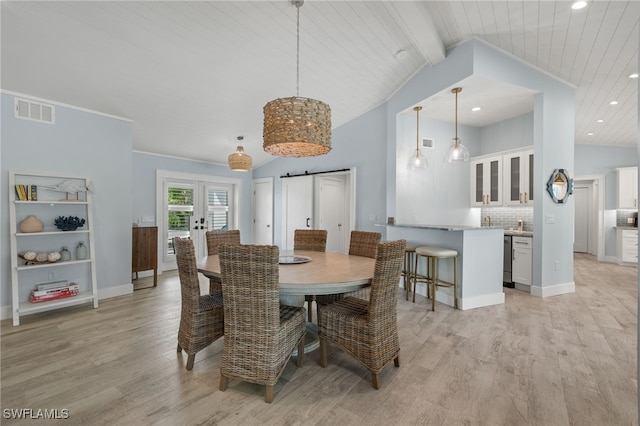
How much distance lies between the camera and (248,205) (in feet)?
24.0

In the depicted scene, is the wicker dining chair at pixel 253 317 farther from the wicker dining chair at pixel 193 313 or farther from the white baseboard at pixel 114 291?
the white baseboard at pixel 114 291

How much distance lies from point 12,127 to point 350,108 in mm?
4464

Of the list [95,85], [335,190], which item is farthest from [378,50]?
[95,85]

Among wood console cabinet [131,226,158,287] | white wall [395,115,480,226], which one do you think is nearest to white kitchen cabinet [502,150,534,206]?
white wall [395,115,480,226]

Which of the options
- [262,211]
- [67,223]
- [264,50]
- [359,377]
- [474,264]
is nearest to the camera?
[359,377]

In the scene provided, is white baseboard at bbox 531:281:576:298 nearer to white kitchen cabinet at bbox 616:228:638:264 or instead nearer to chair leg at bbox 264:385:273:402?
white kitchen cabinet at bbox 616:228:638:264

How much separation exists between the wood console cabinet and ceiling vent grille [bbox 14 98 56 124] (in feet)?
5.81

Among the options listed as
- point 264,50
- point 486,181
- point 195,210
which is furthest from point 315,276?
point 195,210

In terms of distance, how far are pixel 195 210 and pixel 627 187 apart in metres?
9.55

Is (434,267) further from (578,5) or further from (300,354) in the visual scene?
(578,5)

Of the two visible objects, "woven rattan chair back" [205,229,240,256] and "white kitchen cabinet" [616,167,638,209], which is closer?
"woven rattan chair back" [205,229,240,256]

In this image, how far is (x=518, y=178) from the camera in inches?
193

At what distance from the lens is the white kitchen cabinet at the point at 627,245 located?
6.30m

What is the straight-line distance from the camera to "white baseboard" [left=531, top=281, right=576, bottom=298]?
4.08 m
